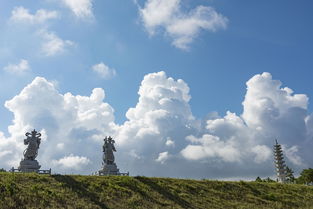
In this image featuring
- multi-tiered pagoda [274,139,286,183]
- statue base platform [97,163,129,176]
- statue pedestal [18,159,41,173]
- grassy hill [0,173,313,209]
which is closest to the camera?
grassy hill [0,173,313,209]

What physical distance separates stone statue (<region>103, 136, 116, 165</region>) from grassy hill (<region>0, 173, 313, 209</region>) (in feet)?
37.4

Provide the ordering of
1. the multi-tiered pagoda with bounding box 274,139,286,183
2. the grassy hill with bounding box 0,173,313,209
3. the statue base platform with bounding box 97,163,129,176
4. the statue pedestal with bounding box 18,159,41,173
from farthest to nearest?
the multi-tiered pagoda with bounding box 274,139,286,183 → the statue base platform with bounding box 97,163,129,176 → the statue pedestal with bounding box 18,159,41,173 → the grassy hill with bounding box 0,173,313,209

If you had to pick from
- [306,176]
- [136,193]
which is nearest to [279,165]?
[306,176]

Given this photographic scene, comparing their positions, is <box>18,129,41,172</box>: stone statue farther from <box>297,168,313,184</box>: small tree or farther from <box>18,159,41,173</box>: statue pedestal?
<box>297,168,313,184</box>: small tree

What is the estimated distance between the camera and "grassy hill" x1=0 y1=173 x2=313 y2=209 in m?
29.0

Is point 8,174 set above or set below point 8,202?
above

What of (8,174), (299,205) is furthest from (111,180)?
(299,205)

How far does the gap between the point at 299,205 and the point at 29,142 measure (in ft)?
120

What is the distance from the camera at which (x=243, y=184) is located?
4556 cm

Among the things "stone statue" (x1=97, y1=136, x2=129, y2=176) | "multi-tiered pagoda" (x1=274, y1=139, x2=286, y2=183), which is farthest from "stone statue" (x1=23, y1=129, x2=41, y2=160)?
"multi-tiered pagoda" (x1=274, y1=139, x2=286, y2=183)

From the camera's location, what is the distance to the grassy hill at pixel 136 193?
2895cm

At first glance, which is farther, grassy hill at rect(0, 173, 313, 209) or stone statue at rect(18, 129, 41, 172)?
stone statue at rect(18, 129, 41, 172)

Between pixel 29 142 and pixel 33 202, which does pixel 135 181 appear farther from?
pixel 29 142

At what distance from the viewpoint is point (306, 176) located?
88438mm
